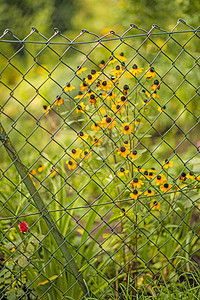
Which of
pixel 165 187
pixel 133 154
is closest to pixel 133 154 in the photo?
pixel 133 154

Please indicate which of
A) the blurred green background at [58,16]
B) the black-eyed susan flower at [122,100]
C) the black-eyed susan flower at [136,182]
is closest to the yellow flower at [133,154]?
the black-eyed susan flower at [136,182]

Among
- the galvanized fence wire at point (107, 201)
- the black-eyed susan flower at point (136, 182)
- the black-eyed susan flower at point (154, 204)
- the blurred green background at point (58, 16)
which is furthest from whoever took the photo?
the blurred green background at point (58, 16)

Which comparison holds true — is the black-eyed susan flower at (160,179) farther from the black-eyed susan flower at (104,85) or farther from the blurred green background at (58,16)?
the blurred green background at (58,16)

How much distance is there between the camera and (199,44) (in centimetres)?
309

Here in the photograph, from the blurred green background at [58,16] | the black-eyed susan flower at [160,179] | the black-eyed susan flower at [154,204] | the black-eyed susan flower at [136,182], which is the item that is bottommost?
the black-eyed susan flower at [154,204]

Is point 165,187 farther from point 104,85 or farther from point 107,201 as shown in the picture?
point 104,85

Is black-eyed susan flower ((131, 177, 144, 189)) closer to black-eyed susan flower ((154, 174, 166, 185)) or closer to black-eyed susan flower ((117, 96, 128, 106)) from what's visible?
black-eyed susan flower ((154, 174, 166, 185))

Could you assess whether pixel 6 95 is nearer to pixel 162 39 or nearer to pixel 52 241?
pixel 162 39

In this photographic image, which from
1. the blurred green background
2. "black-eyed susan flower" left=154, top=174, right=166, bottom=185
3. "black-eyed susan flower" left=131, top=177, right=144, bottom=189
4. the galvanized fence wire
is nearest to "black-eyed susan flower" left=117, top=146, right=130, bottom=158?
the galvanized fence wire

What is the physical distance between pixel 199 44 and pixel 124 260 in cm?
185

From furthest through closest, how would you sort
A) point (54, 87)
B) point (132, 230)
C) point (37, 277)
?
point (54, 87)
point (132, 230)
point (37, 277)

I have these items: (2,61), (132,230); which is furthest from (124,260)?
(2,61)

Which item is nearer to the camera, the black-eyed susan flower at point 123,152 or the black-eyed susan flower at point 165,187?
the black-eyed susan flower at point 123,152

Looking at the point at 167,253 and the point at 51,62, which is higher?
the point at 51,62
